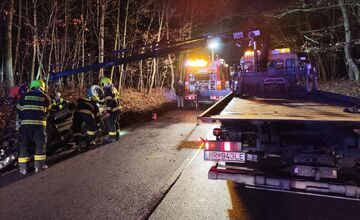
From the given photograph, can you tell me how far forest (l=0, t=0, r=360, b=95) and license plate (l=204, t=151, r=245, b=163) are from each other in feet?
21.9

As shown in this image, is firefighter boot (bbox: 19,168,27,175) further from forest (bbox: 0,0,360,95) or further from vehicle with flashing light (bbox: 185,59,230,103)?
vehicle with flashing light (bbox: 185,59,230,103)

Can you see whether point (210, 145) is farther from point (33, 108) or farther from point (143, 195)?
point (33, 108)

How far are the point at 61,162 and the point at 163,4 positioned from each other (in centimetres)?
1787

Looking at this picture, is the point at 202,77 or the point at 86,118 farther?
the point at 202,77

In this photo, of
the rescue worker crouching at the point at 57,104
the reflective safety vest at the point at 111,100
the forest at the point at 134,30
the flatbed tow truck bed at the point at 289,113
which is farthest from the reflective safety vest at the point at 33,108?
the forest at the point at 134,30

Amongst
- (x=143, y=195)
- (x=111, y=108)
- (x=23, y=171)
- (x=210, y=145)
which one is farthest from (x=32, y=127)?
(x=210, y=145)

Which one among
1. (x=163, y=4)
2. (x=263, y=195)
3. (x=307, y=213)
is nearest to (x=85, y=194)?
(x=263, y=195)

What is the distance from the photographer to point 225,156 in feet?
14.3

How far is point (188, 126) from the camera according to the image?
11258 mm

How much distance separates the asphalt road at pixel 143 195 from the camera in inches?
160

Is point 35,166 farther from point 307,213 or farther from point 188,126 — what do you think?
point 188,126

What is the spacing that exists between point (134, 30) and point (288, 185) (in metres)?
19.0

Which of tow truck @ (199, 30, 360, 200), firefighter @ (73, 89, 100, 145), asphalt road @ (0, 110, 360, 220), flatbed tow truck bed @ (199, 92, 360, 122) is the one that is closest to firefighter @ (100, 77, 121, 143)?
firefighter @ (73, 89, 100, 145)

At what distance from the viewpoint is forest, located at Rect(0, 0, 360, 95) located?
1289cm
